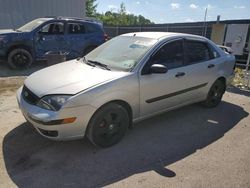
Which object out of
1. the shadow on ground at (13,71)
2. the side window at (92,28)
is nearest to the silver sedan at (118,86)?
the shadow on ground at (13,71)

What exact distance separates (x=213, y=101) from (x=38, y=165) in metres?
3.84

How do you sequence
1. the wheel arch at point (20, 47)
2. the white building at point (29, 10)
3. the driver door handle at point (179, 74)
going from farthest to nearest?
the white building at point (29, 10) < the wheel arch at point (20, 47) < the driver door handle at point (179, 74)

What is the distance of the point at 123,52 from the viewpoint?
171 inches

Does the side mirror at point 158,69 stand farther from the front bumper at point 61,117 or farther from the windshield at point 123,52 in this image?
the front bumper at point 61,117

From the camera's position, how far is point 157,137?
166 inches

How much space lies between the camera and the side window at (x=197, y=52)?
476 cm

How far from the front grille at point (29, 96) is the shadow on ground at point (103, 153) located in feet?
2.17

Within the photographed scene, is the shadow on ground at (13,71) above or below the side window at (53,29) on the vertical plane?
below

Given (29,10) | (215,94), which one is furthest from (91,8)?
(215,94)

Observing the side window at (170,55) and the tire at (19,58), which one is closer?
the side window at (170,55)

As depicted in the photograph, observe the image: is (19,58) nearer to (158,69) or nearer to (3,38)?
(3,38)

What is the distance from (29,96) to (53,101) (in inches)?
21.2

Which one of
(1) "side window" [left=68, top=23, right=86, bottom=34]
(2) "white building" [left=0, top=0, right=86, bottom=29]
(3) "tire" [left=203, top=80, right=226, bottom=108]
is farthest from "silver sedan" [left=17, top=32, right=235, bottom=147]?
(2) "white building" [left=0, top=0, right=86, bottom=29]

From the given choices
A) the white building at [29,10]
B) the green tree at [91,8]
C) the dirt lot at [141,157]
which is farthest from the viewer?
the green tree at [91,8]
